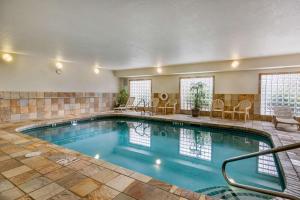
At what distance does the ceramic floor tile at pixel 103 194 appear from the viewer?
66.3 inches

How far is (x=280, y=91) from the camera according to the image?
6176mm

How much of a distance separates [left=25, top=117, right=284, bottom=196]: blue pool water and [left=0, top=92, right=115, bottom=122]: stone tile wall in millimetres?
1186

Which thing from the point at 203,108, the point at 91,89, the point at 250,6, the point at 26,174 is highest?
the point at 250,6

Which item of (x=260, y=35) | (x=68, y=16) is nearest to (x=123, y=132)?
(x=68, y=16)

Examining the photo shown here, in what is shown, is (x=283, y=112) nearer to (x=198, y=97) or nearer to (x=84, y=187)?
(x=198, y=97)

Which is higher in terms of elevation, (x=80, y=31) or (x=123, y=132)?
(x=80, y=31)

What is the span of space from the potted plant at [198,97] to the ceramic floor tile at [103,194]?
19.6 feet

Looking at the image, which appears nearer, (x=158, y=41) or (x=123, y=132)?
(x=158, y=41)

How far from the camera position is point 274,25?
2967mm

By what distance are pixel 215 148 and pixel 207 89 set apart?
403 centimetres

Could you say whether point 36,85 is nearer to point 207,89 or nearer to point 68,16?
point 68,16

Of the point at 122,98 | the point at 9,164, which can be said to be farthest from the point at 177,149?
the point at 122,98

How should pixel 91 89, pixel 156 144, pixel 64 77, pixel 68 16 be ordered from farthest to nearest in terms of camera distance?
pixel 91 89 → pixel 64 77 → pixel 156 144 → pixel 68 16

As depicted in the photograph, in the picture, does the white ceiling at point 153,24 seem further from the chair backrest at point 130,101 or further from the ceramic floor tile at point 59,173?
the chair backrest at point 130,101
